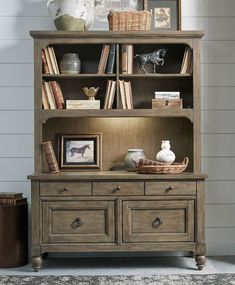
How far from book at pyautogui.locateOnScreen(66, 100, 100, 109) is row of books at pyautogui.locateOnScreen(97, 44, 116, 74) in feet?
0.79

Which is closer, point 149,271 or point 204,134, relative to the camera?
point 149,271

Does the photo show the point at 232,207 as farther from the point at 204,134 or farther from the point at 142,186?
the point at 142,186

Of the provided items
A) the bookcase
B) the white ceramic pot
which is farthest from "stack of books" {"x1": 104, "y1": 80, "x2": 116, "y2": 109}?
the white ceramic pot

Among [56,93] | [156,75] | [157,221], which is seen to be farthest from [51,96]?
[157,221]

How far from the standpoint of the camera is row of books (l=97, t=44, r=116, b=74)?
13.3ft

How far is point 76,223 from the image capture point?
3.92 m

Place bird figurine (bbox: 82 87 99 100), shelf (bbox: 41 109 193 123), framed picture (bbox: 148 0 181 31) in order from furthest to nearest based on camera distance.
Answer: framed picture (bbox: 148 0 181 31)
bird figurine (bbox: 82 87 99 100)
shelf (bbox: 41 109 193 123)

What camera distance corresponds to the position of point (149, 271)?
13.0 feet

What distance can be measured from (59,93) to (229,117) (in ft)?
4.73

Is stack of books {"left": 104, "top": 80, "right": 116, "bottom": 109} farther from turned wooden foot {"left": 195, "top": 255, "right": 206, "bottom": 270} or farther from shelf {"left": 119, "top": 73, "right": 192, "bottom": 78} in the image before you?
turned wooden foot {"left": 195, "top": 255, "right": 206, "bottom": 270}

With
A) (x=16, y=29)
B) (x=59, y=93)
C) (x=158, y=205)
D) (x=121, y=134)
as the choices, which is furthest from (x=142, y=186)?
(x=16, y=29)

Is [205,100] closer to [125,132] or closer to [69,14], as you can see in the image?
[125,132]

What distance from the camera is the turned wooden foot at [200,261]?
3926 millimetres

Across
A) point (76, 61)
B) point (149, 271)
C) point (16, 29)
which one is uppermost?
point (16, 29)
